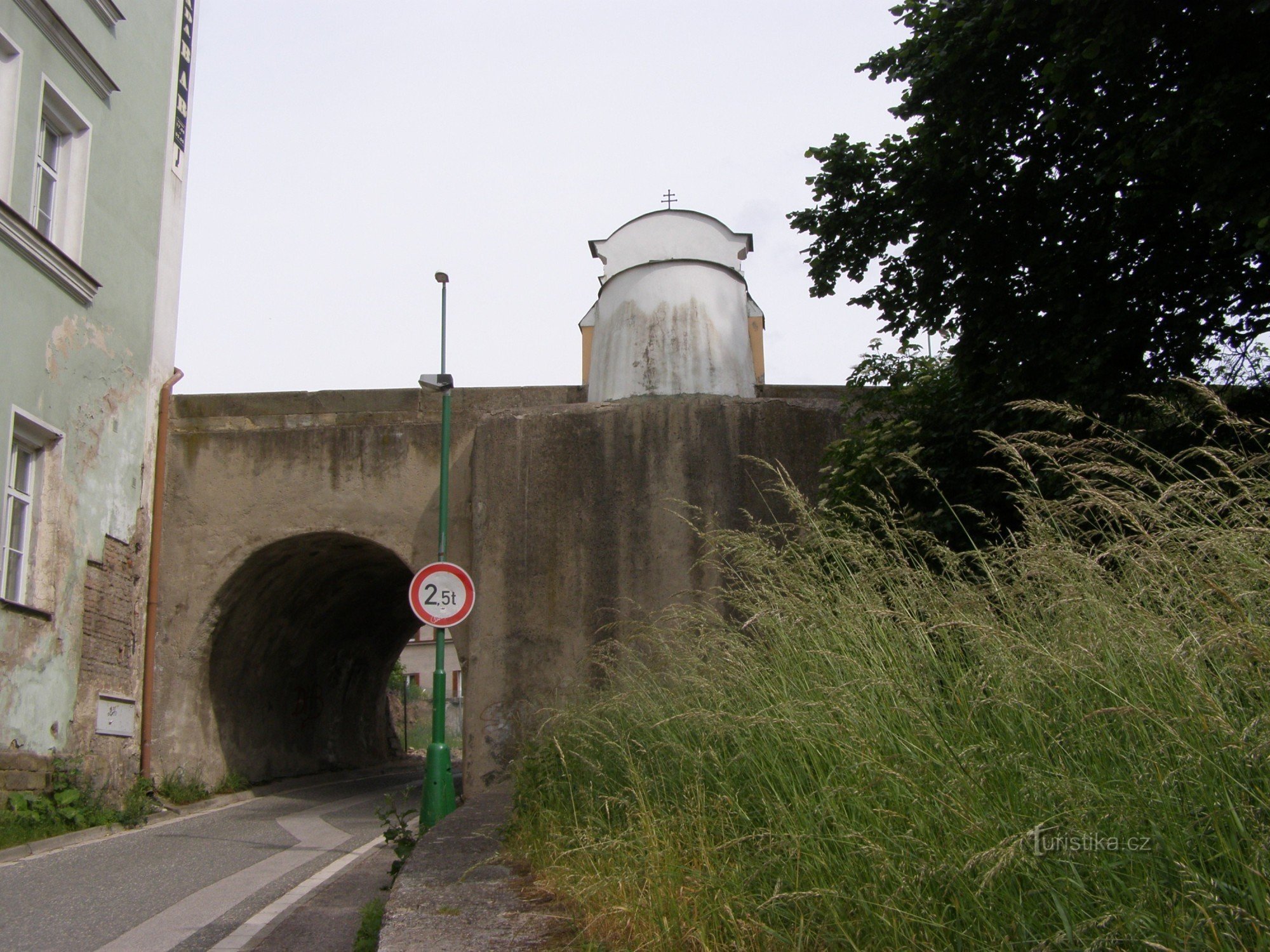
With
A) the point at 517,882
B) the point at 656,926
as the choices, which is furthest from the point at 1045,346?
the point at 656,926

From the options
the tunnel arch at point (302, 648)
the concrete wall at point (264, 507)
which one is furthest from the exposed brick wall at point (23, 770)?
the tunnel arch at point (302, 648)

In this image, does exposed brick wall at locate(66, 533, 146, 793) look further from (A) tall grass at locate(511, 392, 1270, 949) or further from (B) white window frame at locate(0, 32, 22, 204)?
(A) tall grass at locate(511, 392, 1270, 949)

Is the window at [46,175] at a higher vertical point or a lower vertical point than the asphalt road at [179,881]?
higher

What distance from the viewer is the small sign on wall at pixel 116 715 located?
37.6 ft

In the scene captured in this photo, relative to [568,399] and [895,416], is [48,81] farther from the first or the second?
[895,416]

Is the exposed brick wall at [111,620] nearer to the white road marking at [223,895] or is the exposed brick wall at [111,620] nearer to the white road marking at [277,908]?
the white road marking at [223,895]

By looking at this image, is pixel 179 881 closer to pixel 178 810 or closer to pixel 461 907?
pixel 461 907

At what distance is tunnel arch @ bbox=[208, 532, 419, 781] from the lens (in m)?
13.8

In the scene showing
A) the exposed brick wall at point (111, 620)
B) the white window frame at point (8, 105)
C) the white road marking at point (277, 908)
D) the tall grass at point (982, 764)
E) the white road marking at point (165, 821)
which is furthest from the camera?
the exposed brick wall at point (111, 620)

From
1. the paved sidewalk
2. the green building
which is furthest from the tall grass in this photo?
the green building

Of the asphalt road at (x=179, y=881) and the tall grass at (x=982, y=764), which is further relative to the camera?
the asphalt road at (x=179, y=881)

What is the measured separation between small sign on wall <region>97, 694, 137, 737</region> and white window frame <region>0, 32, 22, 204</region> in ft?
16.9

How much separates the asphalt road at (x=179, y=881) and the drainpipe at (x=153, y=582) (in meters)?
1.30

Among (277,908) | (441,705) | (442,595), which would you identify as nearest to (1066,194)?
(442,595)
